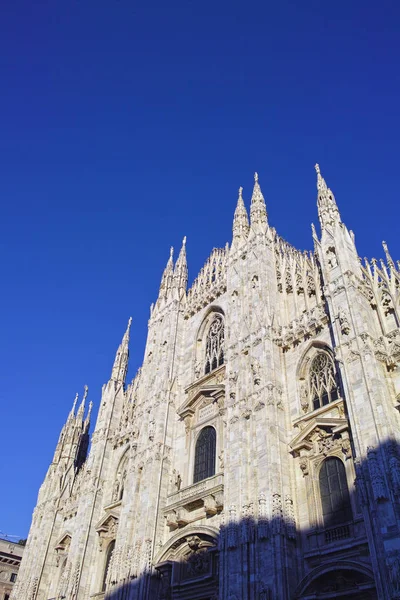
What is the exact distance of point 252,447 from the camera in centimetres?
2003

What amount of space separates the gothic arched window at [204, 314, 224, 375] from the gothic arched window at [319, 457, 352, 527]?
9178 mm

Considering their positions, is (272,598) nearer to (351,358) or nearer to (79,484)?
(351,358)

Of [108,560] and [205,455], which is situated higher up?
[205,455]

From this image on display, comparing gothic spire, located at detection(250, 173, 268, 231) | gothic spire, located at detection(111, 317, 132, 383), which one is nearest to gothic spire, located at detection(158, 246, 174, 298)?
gothic spire, located at detection(111, 317, 132, 383)

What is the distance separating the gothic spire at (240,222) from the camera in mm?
28859

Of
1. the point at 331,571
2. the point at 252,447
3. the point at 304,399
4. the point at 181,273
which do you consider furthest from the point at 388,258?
the point at 181,273

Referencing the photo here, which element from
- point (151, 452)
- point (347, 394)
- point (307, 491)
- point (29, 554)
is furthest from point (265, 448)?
point (29, 554)

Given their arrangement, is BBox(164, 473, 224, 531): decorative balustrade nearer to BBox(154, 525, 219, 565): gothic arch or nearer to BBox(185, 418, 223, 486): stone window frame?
BBox(185, 418, 223, 486): stone window frame

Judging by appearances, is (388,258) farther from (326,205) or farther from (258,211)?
(258,211)

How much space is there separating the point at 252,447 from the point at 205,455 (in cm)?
458

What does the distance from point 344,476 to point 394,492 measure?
321cm

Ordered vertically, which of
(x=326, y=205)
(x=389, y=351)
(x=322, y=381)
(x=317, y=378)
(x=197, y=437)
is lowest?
(x=389, y=351)

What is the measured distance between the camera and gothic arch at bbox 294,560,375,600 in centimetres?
1502

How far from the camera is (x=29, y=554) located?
32.3 meters
